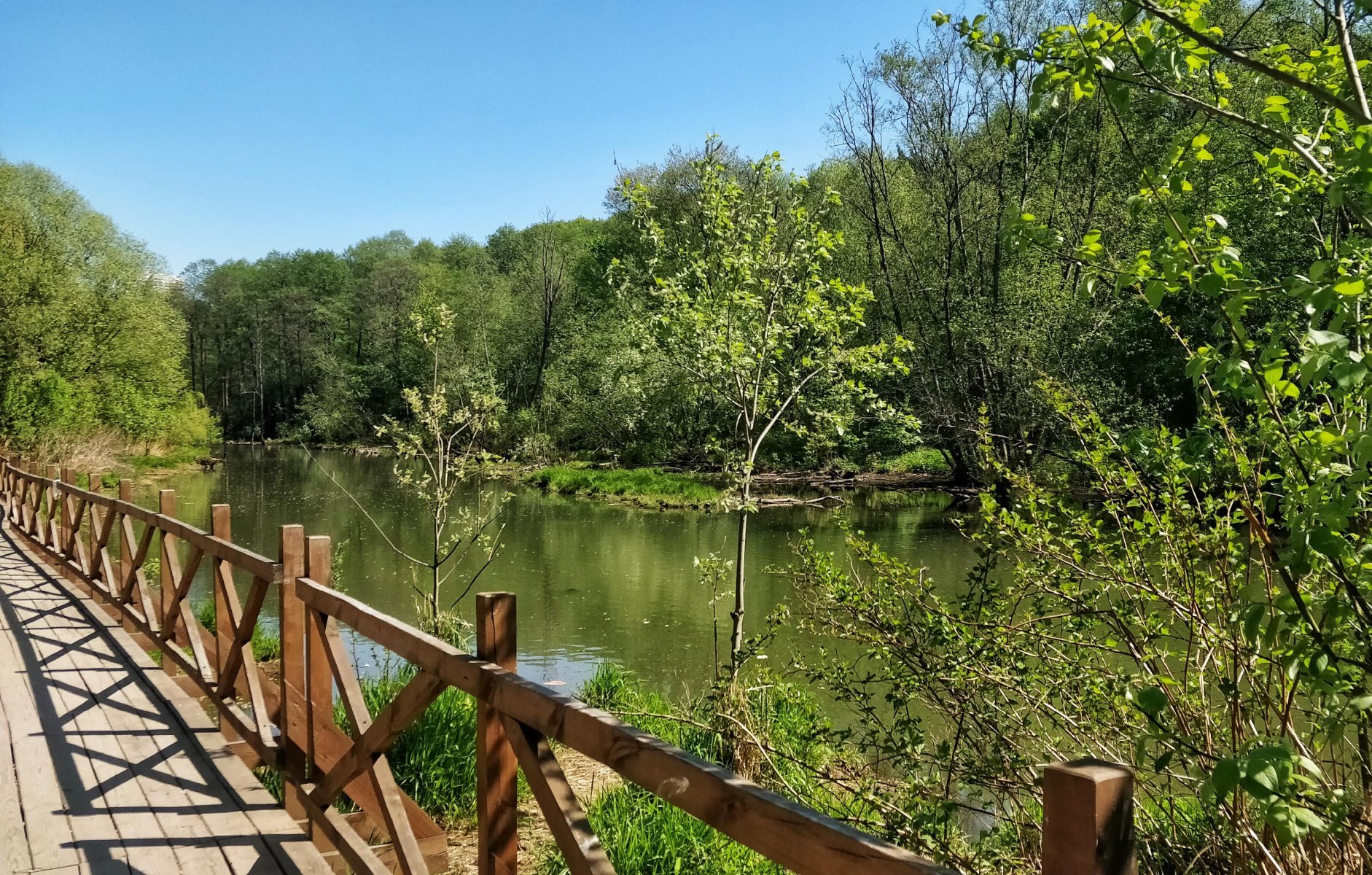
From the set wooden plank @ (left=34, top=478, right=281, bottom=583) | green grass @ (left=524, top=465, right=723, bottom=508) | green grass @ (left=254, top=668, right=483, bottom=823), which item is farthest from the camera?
green grass @ (left=524, top=465, right=723, bottom=508)

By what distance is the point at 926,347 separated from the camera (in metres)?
22.6

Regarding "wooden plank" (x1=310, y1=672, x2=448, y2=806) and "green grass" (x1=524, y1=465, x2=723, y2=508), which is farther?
"green grass" (x1=524, y1=465, x2=723, y2=508)

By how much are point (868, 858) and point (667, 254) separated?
730 centimetres

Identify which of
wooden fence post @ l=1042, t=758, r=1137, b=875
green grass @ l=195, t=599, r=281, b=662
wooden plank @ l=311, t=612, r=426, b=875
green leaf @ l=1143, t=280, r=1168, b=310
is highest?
green leaf @ l=1143, t=280, r=1168, b=310

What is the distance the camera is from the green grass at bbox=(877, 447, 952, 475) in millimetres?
28781

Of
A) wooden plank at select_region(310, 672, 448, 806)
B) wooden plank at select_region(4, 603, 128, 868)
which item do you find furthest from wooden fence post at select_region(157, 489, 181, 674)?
wooden plank at select_region(310, 672, 448, 806)

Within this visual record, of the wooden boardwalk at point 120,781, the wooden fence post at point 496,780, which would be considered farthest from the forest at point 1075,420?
the wooden boardwalk at point 120,781

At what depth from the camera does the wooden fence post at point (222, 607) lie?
4586 mm

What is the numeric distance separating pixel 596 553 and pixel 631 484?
382 inches

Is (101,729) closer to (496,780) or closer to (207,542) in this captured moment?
(207,542)

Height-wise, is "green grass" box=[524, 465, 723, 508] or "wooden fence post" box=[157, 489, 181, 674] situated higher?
"wooden fence post" box=[157, 489, 181, 674]

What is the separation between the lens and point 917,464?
29844 millimetres

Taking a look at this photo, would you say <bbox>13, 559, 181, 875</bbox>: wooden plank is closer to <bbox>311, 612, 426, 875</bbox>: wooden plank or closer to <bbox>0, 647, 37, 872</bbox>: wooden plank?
<bbox>0, 647, 37, 872</bbox>: wooden plank

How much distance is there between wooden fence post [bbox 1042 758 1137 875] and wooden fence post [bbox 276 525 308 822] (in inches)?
121
